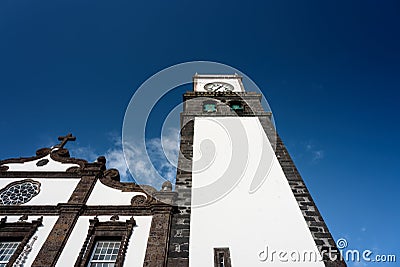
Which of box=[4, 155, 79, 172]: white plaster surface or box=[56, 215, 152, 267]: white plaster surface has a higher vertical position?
box=[4, 155, 79, 172]: white plaster surface

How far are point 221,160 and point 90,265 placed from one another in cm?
544

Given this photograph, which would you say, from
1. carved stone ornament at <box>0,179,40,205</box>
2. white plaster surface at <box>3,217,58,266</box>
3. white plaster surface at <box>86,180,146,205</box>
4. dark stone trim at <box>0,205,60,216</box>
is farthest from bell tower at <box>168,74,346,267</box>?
carved stone ornament at <box>0,179,40,205</box>

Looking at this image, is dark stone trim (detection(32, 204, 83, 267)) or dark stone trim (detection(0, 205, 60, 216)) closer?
dark stone trim (detection(32, 204, 83, 267))

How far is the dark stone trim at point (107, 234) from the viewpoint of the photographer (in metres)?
7.77

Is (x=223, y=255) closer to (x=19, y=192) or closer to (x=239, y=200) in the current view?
(x=239, y=200)

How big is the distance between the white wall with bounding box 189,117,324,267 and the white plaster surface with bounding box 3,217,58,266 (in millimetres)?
4060

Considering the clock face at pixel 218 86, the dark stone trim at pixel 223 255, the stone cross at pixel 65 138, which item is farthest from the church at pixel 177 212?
the clock face at pixel 218 86

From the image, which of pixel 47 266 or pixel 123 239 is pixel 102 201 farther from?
pixel 47 266

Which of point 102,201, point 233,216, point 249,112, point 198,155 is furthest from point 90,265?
point 249,112

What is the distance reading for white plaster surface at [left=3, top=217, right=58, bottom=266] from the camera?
25.4 ft

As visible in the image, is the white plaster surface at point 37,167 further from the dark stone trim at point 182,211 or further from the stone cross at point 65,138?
the dark stone trim at point 182,211

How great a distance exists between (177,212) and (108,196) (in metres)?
2.45

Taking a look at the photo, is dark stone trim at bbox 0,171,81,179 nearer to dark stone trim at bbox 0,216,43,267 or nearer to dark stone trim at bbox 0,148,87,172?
dark stone trim at bbox 0,148,87,172

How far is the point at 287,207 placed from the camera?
892cm
